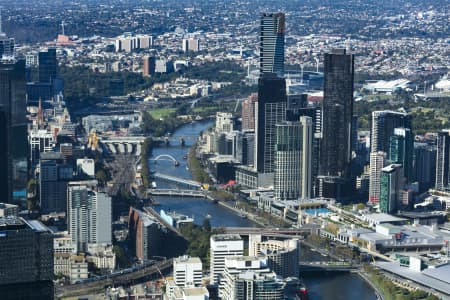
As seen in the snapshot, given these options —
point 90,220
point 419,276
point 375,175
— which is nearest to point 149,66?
point 375,175

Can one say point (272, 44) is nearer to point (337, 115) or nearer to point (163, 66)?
point (337, 115)

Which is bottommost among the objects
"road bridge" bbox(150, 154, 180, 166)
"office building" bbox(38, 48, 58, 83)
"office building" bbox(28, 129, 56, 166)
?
"road bridge" bbox(150, 154, 180, 166)

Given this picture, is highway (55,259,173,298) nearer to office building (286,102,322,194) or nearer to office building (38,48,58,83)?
office building (286,102,322,194)

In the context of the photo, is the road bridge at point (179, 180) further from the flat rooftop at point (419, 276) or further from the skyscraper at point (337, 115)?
the flat rooftop at point (419, 276)

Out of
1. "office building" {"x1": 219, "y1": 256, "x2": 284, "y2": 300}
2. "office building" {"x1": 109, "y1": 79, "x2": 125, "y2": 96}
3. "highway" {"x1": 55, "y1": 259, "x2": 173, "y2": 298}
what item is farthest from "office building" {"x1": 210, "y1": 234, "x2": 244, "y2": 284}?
"office building" {"x1": 109, "y1": 79, "x2": 125, "y2": 96}

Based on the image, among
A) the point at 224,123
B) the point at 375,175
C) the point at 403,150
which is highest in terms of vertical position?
the point at 224,123

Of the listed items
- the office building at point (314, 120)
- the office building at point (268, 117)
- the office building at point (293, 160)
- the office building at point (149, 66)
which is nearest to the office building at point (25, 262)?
the office building at point (293, 160)

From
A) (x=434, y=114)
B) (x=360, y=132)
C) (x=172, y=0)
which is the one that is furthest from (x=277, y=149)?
(x=172, y=0)
